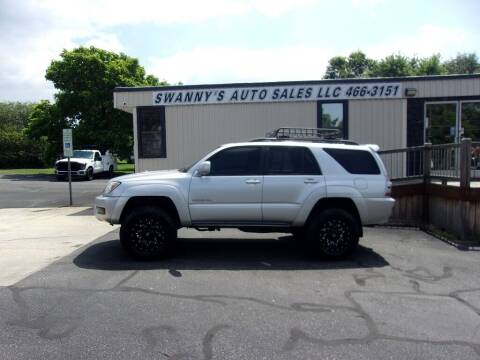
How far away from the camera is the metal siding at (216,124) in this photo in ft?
44.0

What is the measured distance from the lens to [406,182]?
36.2 feet

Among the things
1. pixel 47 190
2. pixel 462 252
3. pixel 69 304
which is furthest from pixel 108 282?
pixel 47 190

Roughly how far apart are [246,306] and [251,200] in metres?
2.33

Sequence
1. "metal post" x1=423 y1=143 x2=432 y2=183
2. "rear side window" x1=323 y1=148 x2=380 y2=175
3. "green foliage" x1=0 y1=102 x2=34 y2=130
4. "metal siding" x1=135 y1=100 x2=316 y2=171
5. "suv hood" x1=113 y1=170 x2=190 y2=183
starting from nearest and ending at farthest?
"suv hood" x1=113 y1=170 x2=190 y2=183 < "rear side window" x1=323 y1=148 x2=380 y2=175 < "metal post" x1=423 y1=143 x2=432 y2=183 < "metal siding" x1=135 y1=100 x2=316 y2=171 < "green foliage" x1=0 y1=102 x2=34 y2=130

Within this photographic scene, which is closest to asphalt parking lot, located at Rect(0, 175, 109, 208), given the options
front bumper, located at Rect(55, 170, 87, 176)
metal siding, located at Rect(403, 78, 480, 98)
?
front bumper, located at Rect(55, 170, 87, 176)

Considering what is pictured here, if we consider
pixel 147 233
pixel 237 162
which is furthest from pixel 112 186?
pixel 237 162

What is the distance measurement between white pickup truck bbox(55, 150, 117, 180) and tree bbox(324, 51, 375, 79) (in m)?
44.1

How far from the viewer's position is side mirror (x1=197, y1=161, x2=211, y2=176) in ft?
23.6

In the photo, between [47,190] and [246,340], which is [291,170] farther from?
[47,190]

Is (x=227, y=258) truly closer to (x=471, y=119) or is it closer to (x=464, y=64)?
(x=471, y=119)

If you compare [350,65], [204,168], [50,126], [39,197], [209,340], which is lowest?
[209,340]

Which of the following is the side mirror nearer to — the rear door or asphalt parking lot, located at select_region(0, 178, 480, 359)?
the rear door

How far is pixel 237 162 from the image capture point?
752 cm

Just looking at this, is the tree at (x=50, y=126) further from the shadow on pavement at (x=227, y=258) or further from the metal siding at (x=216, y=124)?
the shadow on pavement at (x=227, y=258)
